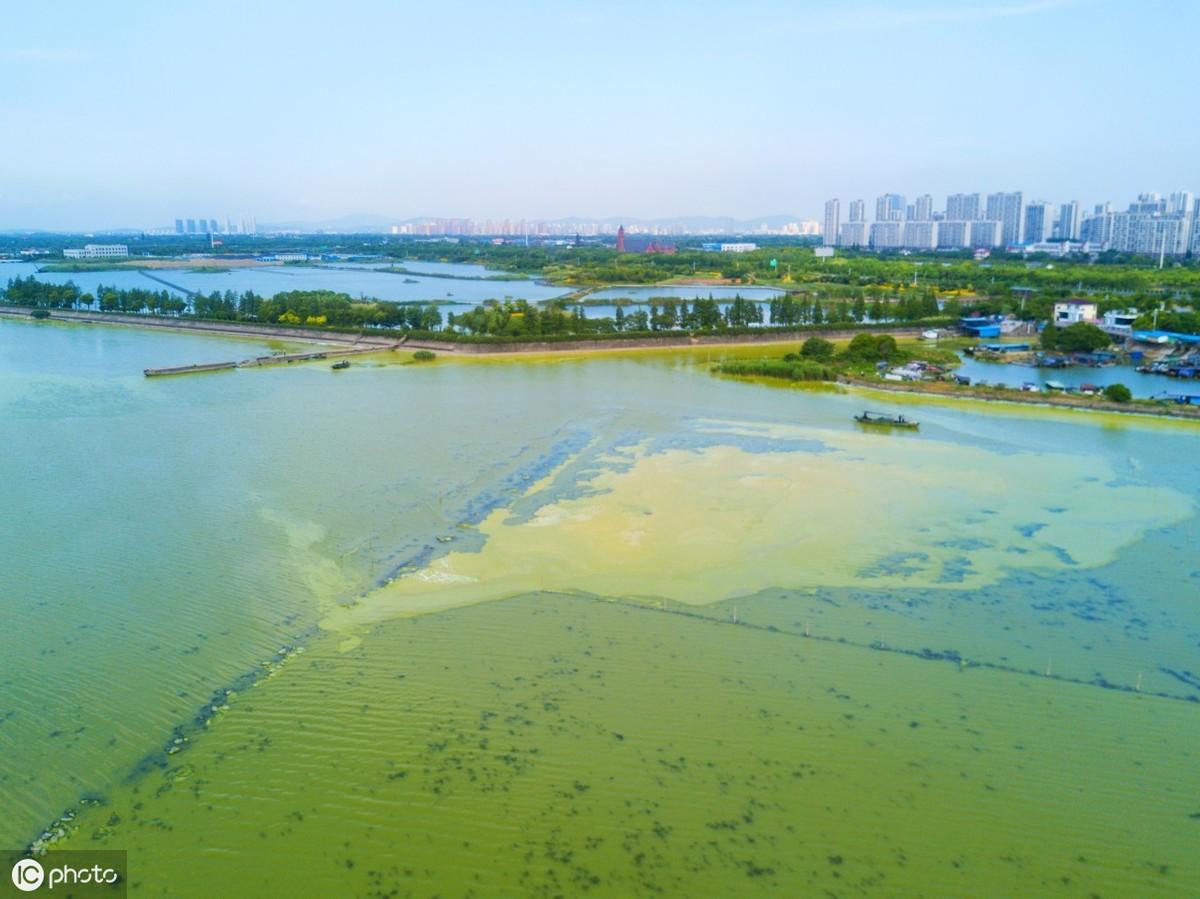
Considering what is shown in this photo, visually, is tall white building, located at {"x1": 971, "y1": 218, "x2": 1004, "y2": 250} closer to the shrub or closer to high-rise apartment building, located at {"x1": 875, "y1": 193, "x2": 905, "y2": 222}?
high-rise apartment building, located at {"x1": 875, "y1": 193, "x2": 905, "y2": 222}

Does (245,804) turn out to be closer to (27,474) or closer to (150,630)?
(150,630)

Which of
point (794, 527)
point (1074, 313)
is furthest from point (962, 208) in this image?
point (794, 527)

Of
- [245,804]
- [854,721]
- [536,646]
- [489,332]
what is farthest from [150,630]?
[489,332]

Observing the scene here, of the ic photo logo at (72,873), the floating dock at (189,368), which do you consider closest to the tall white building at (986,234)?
the floating dock at (189,368)

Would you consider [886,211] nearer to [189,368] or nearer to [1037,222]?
[1037,222]

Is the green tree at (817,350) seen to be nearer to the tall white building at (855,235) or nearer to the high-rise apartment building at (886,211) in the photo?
the tall white building at (855,235)
